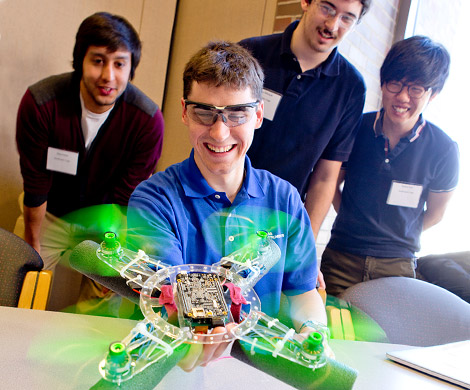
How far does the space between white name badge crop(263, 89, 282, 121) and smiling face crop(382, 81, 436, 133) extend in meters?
0.51

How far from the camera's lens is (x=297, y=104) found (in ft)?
5.67

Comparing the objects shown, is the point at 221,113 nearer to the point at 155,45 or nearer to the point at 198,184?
the point at 198,184

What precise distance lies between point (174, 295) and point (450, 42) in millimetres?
2564

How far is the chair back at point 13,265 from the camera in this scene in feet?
4.18

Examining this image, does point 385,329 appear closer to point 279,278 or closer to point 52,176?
point 279,278

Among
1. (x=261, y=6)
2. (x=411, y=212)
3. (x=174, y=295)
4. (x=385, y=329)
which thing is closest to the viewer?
(x=174, y=295)

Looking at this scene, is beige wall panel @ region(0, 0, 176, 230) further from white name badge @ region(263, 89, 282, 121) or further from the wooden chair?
white name badge @ region(263, 89, 282, 121)

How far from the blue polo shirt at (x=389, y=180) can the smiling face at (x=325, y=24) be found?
49cm

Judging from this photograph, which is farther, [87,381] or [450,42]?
[450,42]

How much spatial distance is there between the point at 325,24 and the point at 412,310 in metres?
1.08

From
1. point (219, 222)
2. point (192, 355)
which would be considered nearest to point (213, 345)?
point (192, 355)

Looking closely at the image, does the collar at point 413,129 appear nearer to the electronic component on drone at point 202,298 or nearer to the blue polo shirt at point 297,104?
the blue polo shirt at point 297,104

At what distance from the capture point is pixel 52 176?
6.40 ft

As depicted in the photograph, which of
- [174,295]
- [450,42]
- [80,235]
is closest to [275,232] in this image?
[174,295]
